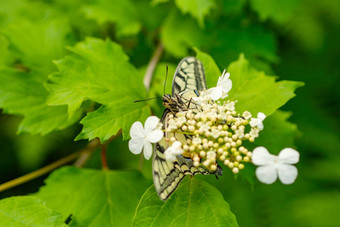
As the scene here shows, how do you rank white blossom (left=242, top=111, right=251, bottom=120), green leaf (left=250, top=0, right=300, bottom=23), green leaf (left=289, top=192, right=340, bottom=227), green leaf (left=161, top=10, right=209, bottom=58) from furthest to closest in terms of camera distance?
1. green leaf (left=289, top=192, right=340, bottom=227)
2. green leaf (left=161, top=10, right=209, bottom=58)
3. green leaf (left=250, top=0, right=300, bottom=23)
4. white blossom (left=242, top=111, right=251, bottom=120)

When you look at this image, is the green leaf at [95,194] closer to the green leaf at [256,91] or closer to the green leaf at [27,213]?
the green leaf at [27,213]

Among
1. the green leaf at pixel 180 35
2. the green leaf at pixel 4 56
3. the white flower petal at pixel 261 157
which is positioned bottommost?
the white flower petal at pixel 261 157

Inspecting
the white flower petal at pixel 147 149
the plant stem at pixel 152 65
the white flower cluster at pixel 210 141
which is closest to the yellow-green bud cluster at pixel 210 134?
the white flower cluster at pixel 210 141

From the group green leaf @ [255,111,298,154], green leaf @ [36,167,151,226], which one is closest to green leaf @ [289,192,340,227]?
green leaf @ [255,111,298,154]

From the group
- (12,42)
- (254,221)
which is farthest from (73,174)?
(254,221)

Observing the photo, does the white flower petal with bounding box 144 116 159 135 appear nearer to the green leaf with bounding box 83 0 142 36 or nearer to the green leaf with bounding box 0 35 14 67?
the green leaf with bounding box 83 0 142 36

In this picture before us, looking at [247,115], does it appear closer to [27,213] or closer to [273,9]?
[27,213]

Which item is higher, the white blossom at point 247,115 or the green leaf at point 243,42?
the green leaf at point 243,42
